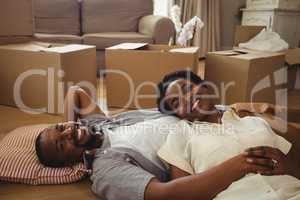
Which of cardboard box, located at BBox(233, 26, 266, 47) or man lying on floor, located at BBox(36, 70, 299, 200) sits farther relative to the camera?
cardboard box, located at BBox(233, 26, 266, 47)

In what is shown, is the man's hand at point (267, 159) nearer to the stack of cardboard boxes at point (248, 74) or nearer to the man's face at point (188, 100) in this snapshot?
the man's face at point (188, 100)

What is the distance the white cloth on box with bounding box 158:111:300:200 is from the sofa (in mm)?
1847

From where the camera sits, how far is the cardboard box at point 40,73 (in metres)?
1.70

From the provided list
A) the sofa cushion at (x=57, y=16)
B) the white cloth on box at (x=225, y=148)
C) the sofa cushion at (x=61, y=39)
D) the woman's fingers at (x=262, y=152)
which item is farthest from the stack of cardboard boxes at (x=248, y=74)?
the sofa cushion at (x=57, y=16)

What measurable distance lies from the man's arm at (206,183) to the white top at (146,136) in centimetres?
16

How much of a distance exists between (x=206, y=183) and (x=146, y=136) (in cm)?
29

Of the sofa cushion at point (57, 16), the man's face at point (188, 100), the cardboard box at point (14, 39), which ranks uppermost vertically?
the sofa cushion at point (57, 16)

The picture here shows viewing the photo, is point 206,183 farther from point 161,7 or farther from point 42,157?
point 161,7

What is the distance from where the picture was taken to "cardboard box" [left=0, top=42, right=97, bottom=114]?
5.57 feet

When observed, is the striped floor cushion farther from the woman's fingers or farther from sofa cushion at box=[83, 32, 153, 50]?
sofa cushion at box=[83, 32, 153, 50]

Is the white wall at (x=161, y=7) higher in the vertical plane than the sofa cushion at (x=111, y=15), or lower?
higher

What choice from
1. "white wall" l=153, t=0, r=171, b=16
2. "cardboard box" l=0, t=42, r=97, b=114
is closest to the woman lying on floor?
"cardboard box" l=0, t=42, r=97, b=114

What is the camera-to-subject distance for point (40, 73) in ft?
5.71
